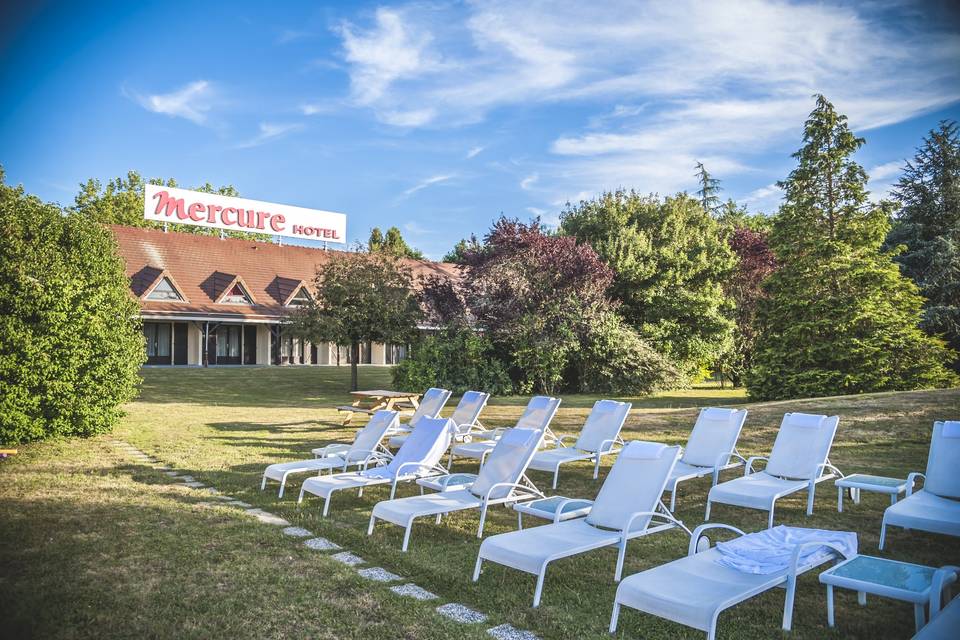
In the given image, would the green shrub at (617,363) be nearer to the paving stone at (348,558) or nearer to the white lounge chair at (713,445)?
the white lounge chair at (713,445)

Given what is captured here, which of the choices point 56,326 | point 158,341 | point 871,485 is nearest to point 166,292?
→ point 158,341

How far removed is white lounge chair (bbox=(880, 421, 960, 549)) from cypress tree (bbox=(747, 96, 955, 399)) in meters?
12.0

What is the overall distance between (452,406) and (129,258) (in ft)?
69.2

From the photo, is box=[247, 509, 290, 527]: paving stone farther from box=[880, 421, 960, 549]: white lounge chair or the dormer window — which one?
the dormer window

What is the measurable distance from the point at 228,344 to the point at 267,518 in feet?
91.3

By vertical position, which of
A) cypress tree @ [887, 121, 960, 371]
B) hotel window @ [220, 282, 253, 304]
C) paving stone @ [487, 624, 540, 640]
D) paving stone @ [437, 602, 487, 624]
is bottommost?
paving stone @ [437, 602, 487, 624]

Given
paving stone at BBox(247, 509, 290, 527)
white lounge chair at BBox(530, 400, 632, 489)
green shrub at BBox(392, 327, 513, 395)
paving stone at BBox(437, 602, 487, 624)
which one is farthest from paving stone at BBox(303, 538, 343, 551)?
green shrub at BBox(392, 327, 513, 395)

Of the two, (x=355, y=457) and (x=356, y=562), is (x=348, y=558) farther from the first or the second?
(x=355, y=457)

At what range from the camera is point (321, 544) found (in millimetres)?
6152

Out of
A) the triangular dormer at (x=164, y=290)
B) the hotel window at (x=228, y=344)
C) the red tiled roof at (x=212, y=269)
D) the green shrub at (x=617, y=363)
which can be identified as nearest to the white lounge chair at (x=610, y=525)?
the green shrub at (x=617, y=363)

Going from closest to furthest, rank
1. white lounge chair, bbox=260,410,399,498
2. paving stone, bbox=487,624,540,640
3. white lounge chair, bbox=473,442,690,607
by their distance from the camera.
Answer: paving stone, bbox=487,624,540,640
white lounge chair, bbox=473,442,690,607
white lounge chair, bbox=260,410,399,498

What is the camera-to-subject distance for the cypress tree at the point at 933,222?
23.2 meters

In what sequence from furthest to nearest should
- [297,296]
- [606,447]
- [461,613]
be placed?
[297,296]
[606,447]
[461,613]

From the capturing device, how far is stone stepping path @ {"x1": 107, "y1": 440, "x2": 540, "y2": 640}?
170 inches
